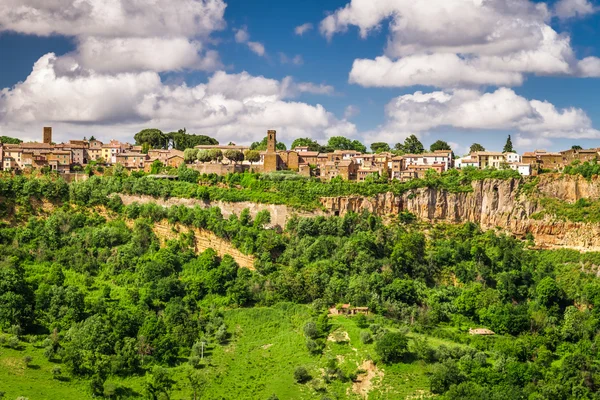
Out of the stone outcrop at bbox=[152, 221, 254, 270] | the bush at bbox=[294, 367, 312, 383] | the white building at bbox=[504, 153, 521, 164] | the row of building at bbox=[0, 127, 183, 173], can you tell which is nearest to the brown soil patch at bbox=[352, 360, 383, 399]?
the bush at bbox=[294, 367, 312, 383]

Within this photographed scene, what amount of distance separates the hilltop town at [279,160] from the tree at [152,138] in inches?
429

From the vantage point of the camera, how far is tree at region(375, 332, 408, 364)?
47000mm

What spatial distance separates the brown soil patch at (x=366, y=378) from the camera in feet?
150

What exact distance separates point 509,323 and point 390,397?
1388 cm

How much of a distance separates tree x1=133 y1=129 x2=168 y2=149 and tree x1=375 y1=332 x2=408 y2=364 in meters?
57.1

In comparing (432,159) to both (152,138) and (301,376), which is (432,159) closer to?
(152,138)

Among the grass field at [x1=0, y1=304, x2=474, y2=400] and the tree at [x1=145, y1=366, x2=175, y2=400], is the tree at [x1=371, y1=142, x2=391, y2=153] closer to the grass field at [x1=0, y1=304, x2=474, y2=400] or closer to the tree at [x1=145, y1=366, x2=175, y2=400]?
the grass field at [x1=0, y1=304, x2=474, y2=400]

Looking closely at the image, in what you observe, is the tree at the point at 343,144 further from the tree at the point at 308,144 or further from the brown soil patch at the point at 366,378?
the brown soil patch at the point at 366,378

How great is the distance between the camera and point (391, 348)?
46875 mm

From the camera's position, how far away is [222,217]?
66.0 meters

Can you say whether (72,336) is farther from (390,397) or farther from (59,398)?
(390,397)

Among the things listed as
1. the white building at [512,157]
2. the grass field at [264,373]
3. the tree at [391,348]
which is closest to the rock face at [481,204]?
the white building at [512,157]

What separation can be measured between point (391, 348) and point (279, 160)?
109 feet

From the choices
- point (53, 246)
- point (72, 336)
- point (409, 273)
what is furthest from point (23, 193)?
point (409, 273)
